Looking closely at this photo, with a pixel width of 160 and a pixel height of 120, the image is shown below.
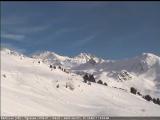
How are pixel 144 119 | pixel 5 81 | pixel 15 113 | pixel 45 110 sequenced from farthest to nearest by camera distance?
pixel 5 81, pixel 45 110, pixel 144 119, pixel 15 113

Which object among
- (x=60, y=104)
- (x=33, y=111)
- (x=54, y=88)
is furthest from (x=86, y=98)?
(x=33, y=111)

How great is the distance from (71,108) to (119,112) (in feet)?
23.3

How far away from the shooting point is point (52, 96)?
6619cm

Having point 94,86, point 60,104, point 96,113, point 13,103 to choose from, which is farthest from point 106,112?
point 94,86

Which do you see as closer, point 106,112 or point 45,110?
point 45,110

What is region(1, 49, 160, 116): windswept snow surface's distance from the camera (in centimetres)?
5316

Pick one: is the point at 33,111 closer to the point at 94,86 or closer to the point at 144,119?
the point at 144,119

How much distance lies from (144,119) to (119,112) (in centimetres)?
1213

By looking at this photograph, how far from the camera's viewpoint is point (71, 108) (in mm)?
60906

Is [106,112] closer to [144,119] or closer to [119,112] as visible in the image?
[119,112]

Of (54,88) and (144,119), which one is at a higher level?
(54,88)

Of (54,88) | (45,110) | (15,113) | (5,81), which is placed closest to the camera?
(15,113)

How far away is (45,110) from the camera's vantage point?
176 ft

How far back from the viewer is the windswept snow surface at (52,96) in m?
53.2
